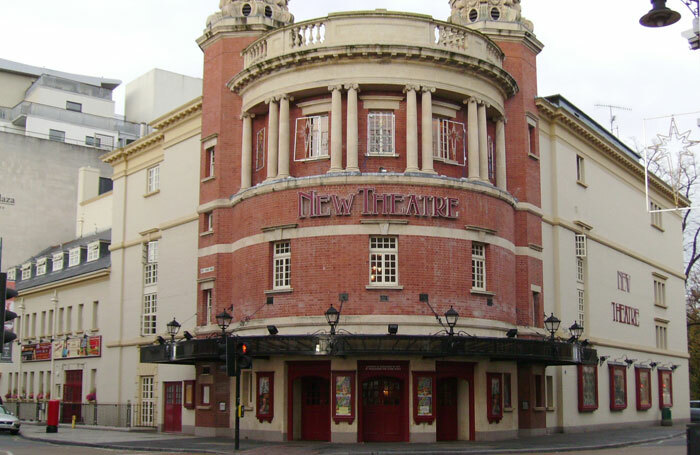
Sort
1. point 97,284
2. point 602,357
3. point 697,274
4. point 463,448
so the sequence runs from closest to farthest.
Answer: point 463,448 < point 602,357 < point 97,284 < point 697,274

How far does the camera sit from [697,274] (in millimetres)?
69688

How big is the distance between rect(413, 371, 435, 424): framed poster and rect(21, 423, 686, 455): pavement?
108cm

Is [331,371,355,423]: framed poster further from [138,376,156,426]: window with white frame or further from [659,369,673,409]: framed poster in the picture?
[659,369,673,409]: framed poster

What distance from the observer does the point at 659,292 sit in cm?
5400

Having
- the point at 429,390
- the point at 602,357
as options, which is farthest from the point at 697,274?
the point at 429,390

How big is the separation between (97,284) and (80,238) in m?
13.7

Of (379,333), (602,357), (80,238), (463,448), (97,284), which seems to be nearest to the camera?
(463,448)

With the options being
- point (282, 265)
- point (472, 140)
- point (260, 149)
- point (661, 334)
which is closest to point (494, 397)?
point (282, 265)

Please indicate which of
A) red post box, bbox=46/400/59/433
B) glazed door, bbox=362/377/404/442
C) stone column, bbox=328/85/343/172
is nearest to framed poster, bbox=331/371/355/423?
glazed door, bbox=362/377/404/442

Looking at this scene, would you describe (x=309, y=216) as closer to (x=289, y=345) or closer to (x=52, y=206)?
(x=289, y=345)

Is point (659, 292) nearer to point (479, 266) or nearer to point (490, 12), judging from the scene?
point (490, 12)

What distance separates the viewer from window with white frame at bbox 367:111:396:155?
3344 cm

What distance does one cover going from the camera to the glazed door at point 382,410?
1233 inches

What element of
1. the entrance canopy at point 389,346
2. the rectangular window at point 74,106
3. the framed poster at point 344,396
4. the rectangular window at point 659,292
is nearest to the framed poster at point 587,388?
the entrance canopy at point 389,346
